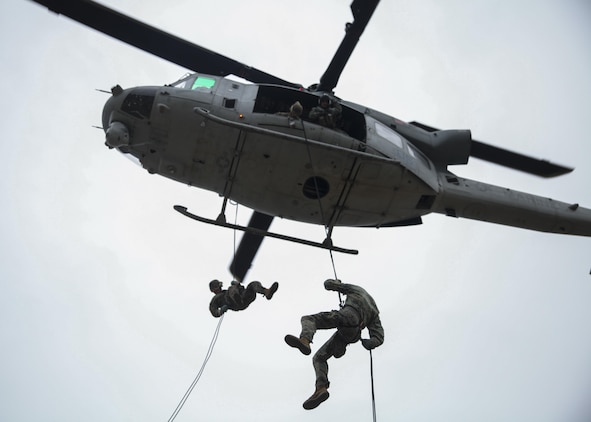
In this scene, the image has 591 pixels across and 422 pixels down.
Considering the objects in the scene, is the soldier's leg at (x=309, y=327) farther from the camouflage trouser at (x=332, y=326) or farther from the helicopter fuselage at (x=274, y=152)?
the helicopter fuselage at (x=274, y=152)

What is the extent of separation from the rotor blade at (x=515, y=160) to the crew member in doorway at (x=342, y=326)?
490 cm

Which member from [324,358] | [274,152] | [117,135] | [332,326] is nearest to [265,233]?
[274,152]

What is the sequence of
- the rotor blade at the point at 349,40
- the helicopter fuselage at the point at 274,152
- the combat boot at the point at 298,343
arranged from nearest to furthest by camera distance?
the combat boot at the point at 298,343
the helicopter fuselage at the point at 274,152
the rotor blade at the point at 349,40

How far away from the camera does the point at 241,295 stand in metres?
9.27

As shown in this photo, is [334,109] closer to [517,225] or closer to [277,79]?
[277,79]

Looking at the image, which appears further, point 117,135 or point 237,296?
point 237,296

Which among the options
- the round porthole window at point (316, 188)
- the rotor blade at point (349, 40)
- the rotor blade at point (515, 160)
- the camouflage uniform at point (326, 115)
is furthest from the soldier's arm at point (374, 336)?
the rotor blade at point (515, 160)

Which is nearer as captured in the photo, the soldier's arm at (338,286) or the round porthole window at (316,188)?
the soldier's arm at (338,286)

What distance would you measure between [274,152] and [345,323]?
9.85 feet

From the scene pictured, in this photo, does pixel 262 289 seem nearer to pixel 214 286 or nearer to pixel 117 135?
pixel 214 286

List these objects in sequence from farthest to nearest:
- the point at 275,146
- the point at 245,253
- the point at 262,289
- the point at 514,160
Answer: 1. the point at 245,253
2. the point at 514,160
3. the point at 262,289
4. the point at 275,146

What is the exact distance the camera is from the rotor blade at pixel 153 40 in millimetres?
9477

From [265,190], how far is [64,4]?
486 centimetres

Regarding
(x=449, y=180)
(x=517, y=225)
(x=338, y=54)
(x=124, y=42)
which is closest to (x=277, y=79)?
(x=338, y=54)
